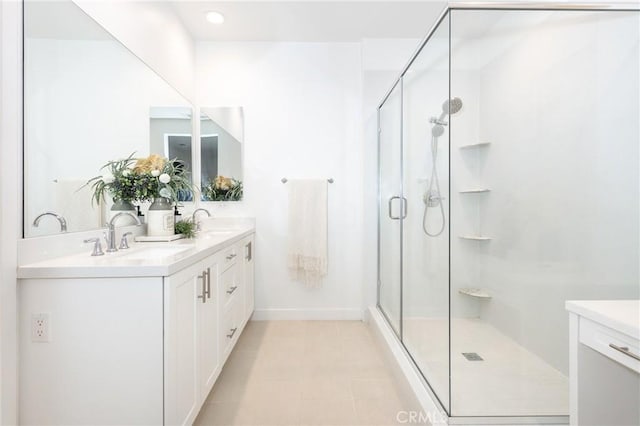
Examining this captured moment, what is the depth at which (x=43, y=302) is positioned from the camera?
120 centimetres

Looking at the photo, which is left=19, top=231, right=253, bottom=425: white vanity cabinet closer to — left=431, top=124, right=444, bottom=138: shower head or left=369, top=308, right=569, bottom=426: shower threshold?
left=369, top=308, right=569, bottom=426: shower threshold

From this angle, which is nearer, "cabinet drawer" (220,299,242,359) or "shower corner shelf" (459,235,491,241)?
"shower corner shelf" (459,235,491,241)

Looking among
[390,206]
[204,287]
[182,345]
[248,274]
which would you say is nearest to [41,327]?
[182,345]

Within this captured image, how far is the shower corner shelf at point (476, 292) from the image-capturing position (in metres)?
1.68

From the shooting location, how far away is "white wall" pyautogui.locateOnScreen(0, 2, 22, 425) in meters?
1.14

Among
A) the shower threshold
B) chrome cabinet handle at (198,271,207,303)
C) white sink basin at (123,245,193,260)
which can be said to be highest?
white sink basin at (123,245,193,260)

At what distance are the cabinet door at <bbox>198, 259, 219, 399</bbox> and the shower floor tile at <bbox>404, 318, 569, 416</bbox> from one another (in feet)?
3.52

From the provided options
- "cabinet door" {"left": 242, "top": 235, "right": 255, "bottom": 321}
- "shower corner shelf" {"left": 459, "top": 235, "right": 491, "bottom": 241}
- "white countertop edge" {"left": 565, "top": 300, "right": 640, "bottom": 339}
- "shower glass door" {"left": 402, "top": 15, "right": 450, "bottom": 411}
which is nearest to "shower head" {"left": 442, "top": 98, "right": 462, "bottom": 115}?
"shower glass door" {"left": 402, "top": 15, "right": 450, "bottom": 411}

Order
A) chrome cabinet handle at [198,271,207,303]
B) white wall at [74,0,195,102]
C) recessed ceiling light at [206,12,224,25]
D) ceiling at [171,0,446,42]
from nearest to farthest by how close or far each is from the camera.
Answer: chrome cabinet handle at [198,271,207,303] < white wall at [74,0,195,102] < ceiling at [171,0,446,42] < recessed ceiling light at [206,12,224,25]

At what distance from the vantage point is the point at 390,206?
8.55 ft

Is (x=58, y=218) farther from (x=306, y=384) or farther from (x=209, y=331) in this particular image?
(x=306, y=384)

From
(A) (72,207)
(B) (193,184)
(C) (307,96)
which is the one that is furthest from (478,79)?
(B) (193,184)

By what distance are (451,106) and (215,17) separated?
2.11 meters

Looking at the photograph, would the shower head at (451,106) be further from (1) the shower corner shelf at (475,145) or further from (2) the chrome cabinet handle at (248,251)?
(2) the chrome cabinet handle at (248,251)
